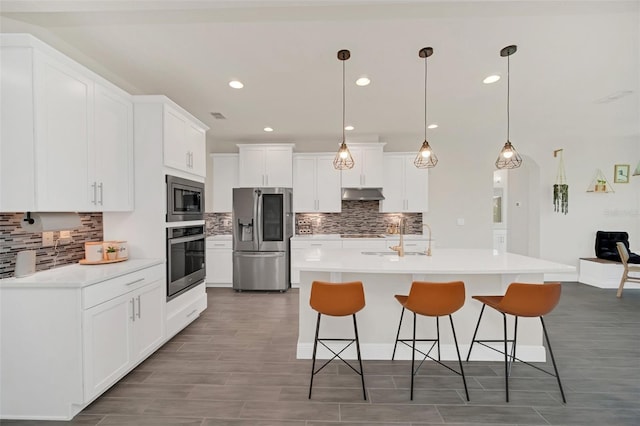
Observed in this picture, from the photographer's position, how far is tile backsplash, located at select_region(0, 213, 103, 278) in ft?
6.87

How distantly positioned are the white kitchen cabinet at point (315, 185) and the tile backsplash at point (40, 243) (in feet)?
10.2

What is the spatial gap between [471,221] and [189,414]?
554cm

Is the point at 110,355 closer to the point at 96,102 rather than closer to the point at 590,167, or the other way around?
the point at 96,102

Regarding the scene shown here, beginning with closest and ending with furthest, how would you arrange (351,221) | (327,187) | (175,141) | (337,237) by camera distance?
(175,141) → (337,237) → (327,187) → (351,221)

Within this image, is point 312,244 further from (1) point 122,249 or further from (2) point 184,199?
(1) point 122,249

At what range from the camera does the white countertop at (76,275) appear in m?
1.90

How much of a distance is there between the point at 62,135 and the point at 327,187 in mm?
3847

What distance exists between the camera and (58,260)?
8.14 feet

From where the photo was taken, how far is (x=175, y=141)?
3078 mm

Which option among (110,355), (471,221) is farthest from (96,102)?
(471,221)

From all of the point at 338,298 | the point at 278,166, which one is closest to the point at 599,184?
the point at 278,166

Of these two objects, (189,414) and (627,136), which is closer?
(189,414)

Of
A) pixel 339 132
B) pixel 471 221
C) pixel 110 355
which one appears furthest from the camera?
pixel 471 221

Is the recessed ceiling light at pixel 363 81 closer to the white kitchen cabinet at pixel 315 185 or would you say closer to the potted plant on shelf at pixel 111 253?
the white kitchen cabinet at pixel 315 185
